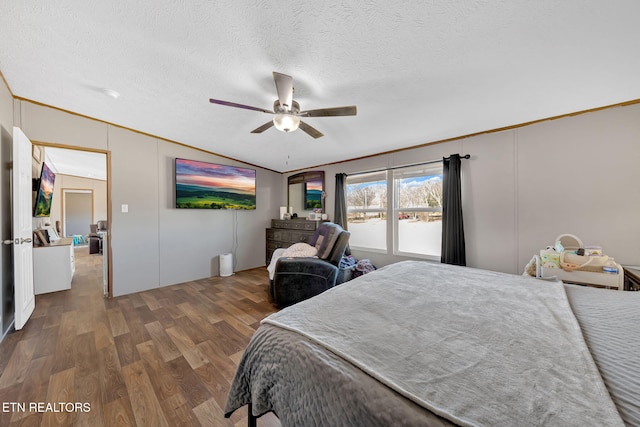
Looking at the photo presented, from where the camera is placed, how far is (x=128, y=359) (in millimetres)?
1862

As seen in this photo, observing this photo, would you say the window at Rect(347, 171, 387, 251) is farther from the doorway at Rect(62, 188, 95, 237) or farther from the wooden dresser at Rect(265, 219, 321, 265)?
the doorway at Rect(62, 188, 95, 237)

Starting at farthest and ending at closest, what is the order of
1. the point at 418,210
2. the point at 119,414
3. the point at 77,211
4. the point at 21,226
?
the point at 77,211 < the point at 418,210 < the point at 21,226 < the point at 119,414

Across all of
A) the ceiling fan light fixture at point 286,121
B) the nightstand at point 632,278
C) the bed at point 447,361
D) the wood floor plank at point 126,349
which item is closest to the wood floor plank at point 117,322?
the wood floor plank at point 126,349

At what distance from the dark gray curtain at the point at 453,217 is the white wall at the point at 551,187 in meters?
0.13

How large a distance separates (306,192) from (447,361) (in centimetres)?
440

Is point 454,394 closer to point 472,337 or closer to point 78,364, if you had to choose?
point 472,337

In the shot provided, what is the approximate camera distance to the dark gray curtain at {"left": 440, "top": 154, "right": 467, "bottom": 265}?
2986 mm

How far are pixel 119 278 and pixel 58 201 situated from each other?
714 centimetres

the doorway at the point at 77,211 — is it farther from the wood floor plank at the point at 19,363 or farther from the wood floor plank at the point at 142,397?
the wood floor plank at the point at 142,397

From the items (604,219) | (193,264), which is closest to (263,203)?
(193,264)

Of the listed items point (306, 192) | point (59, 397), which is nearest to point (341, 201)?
point (306, 192)

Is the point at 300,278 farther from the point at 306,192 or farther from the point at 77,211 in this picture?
the point at 77,211

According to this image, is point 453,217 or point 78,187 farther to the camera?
point 78,187

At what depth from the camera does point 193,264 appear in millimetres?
4020
